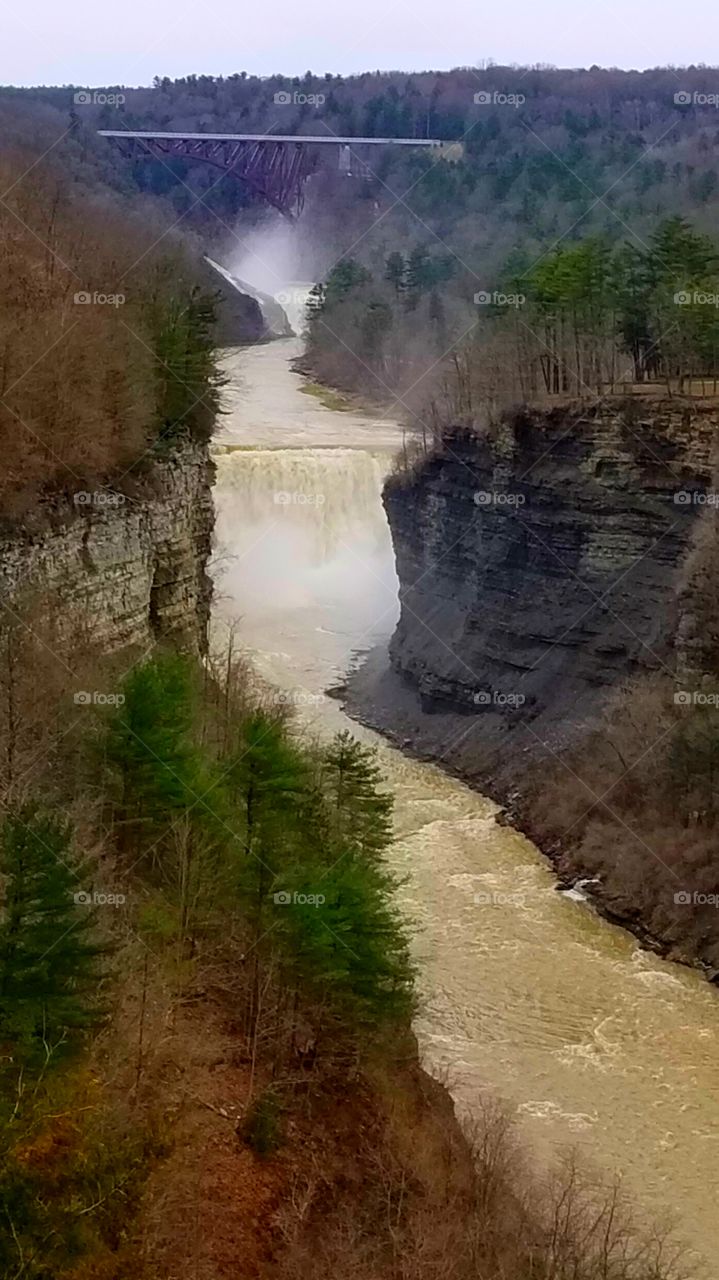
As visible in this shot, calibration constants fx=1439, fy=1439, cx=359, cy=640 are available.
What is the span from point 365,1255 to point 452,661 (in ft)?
87.4

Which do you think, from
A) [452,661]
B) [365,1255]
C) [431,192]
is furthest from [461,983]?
[431,192]

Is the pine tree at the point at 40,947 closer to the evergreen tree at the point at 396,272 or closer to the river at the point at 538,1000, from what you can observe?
the river at the point at 538,1000

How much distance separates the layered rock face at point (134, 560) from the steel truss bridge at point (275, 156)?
66581 millimetres

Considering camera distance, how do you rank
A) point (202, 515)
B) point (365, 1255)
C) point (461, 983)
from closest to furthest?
point (365, 1255) < point (461, 983) < point (202, 515)

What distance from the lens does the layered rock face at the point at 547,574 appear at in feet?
123

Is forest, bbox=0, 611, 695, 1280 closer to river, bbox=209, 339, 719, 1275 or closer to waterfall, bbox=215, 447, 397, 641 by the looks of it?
river, bbox=209, 339, 719, 1275

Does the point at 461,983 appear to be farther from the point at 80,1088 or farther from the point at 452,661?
the point at 452,661

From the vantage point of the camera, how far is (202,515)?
106 feet

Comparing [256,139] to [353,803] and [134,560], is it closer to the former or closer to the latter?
[134,560]

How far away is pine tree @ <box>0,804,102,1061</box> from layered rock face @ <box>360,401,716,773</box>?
76.4 ft

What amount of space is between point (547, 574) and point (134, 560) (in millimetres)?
16081

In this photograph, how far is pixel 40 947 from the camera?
46.9ft

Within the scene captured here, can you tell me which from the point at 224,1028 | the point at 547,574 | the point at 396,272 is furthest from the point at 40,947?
the point at 396,272

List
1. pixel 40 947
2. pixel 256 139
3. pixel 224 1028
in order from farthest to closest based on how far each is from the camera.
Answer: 1. pixel 256 139
2. pixel 224 1028
3. pixel 40 947
